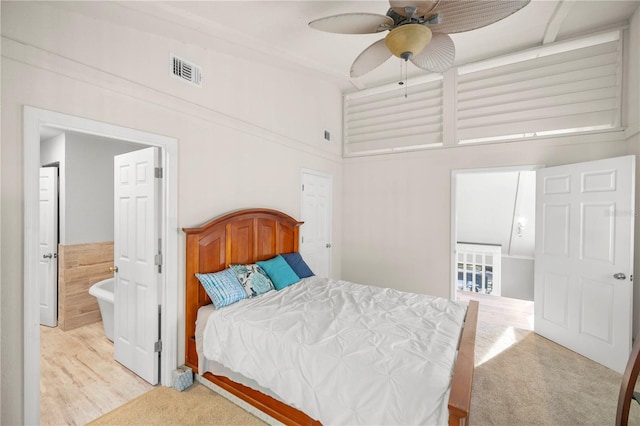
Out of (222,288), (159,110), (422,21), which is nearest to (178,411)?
(222,288)

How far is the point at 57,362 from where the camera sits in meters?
2.73

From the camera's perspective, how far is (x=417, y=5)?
1.69 metres

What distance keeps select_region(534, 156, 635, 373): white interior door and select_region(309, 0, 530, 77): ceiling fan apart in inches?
88.1

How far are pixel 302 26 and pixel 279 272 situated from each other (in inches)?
93.8

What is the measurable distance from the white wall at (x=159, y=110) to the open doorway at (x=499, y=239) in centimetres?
330

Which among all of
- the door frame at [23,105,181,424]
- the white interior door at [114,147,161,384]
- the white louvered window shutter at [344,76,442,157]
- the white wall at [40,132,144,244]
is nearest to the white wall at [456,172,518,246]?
the white louvered window shutter at [344,76,442,157]

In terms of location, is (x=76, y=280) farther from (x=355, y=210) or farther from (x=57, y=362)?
(x=355, y=210)

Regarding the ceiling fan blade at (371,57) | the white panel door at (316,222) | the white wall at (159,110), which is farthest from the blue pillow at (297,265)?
the ceiling fan blade at (371,57)

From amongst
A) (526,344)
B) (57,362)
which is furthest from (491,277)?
(57,362)

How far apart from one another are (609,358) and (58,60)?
5103mm

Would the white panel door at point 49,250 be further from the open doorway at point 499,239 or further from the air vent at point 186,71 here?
the open doorway at point 499,239

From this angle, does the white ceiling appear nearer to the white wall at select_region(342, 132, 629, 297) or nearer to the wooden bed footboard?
the white wall at select_region(342, 132, 629, 297)

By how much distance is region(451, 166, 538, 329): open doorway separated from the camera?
16.9 ft

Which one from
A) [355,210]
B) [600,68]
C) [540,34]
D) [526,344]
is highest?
[540,34]
